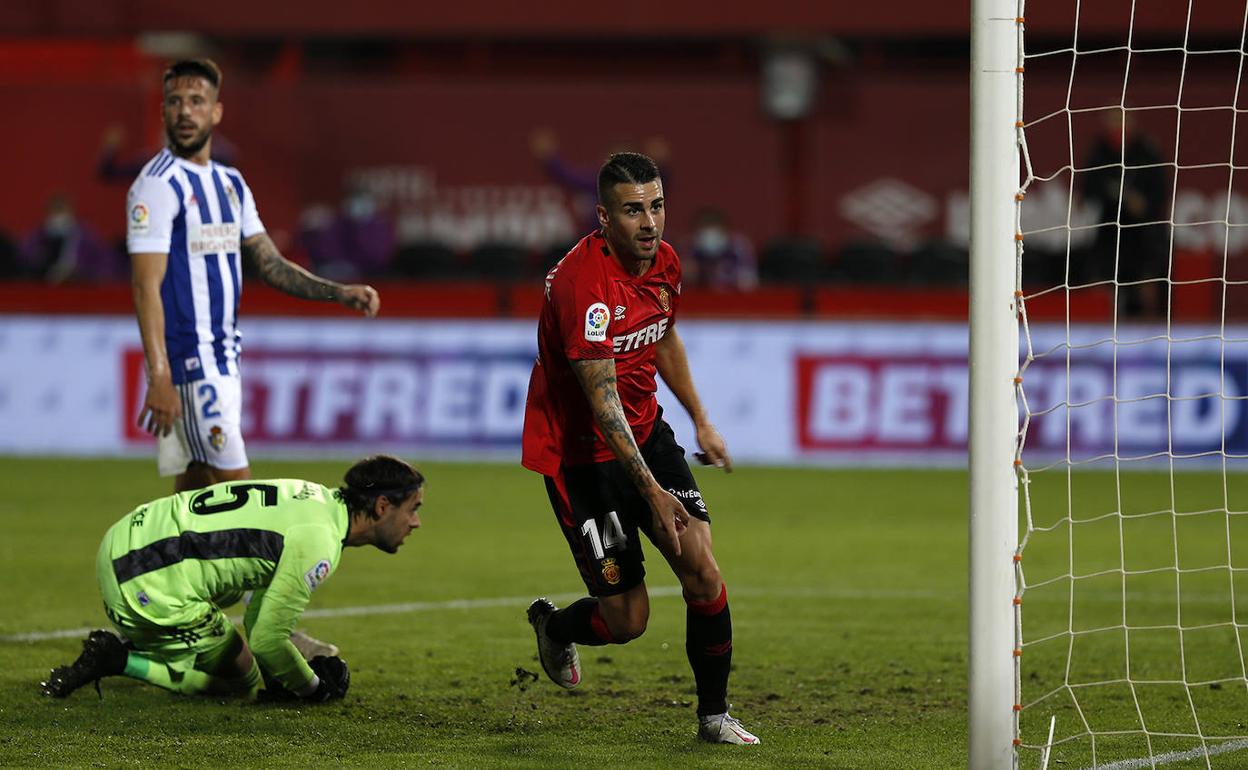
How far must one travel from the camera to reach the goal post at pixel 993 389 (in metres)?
4.77

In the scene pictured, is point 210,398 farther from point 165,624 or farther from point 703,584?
point 703,584

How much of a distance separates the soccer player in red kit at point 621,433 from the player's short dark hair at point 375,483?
1.80ft

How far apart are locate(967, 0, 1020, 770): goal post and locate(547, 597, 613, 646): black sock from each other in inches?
58.1

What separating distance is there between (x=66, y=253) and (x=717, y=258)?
6.96 metres

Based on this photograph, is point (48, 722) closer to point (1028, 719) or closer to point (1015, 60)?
point (1028, 719)

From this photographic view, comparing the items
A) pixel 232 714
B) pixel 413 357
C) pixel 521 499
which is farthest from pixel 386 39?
pixel 232 714

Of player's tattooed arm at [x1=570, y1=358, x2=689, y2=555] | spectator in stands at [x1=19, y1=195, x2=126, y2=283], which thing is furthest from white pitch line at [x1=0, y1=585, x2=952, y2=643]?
spectator in stands at [x1=19, y1=195, x2=126, y2=283]

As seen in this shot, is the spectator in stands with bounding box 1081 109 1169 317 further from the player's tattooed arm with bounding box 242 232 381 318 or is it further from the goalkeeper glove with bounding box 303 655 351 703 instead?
the goalkeeper glove with bounding box 303 655 351 703

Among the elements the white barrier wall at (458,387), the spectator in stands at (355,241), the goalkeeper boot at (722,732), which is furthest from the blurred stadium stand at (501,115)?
the goalkeeper boot at (722,732)

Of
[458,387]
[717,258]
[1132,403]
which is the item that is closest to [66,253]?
[458,387]

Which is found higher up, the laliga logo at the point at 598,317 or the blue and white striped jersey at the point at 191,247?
the blue and white striped jersey at the point at 191,247

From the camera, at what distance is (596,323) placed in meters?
5.32

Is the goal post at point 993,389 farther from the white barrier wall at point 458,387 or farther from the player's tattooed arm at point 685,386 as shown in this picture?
the white barrier wall at point 458,387

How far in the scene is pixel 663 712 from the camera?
19.9ft
